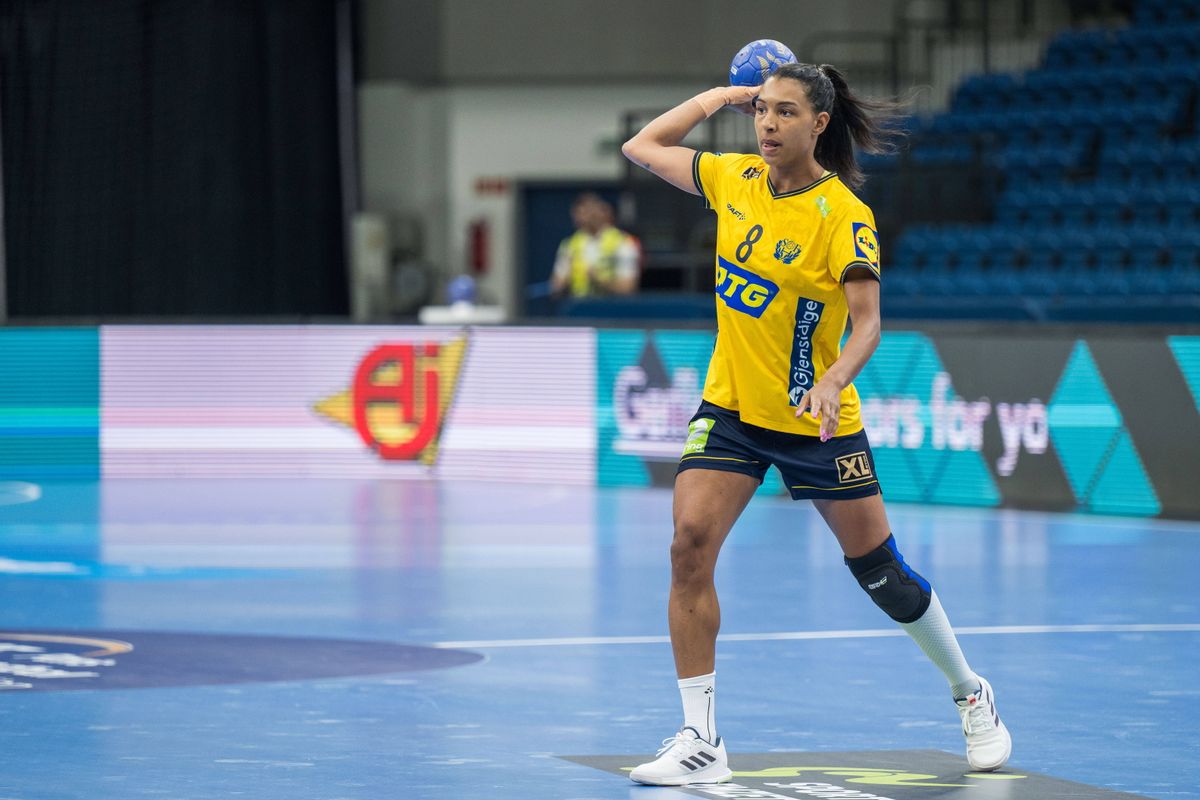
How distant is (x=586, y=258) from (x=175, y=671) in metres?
13.1

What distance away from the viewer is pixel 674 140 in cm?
659

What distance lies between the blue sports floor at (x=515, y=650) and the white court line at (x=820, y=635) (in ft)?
0.10

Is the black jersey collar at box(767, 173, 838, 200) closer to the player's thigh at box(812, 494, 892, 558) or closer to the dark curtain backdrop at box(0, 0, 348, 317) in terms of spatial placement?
the player's thigh at box(812, 494, 892, 558)

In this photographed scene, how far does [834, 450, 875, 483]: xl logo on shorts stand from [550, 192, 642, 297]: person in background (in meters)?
14.6

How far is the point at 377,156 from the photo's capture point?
1178 inches

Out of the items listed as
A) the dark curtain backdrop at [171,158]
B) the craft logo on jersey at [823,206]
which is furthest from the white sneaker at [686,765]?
the dark curtain backdrop at [171,158]

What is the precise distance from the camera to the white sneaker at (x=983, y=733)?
20.8 ft

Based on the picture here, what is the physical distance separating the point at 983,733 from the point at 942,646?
297 millimetres

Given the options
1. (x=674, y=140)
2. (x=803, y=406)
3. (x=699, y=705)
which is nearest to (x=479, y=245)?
(x=674, y=140)

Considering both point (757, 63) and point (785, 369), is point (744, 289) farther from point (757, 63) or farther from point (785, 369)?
point (757, 63)

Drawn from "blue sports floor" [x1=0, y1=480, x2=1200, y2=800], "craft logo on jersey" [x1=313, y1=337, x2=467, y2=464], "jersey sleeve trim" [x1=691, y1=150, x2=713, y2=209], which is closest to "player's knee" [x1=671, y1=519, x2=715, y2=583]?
"blue sports floor" [x1=0, y1=480, x2=1200, y2=800]

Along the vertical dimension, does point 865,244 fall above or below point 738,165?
below

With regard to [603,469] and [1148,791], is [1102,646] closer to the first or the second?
[1148,791]

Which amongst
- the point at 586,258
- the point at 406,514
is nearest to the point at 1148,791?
the point at 406,514
